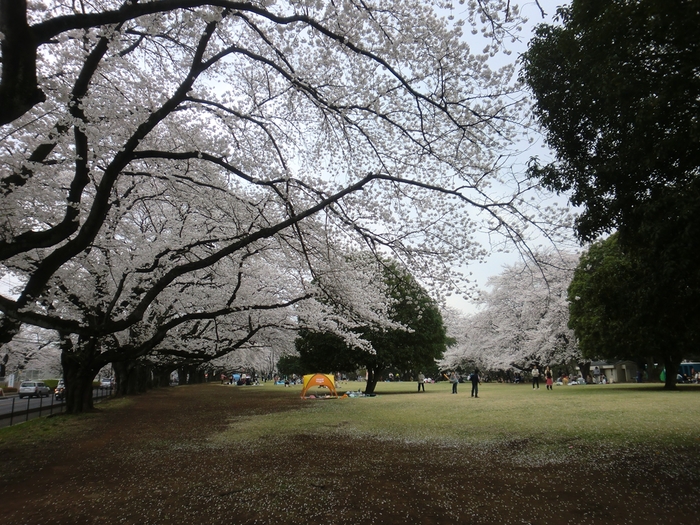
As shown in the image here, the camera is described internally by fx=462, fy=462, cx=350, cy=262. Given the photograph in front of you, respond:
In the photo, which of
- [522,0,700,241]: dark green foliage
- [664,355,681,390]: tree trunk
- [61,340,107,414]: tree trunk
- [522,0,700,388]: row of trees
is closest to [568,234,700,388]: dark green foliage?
[522,0,700,388]: row of trees

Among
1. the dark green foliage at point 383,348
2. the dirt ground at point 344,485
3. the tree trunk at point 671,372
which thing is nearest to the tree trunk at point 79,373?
the dirt ground at point 344,485

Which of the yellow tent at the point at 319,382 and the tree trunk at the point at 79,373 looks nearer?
the tree trunk at the point at 79,373

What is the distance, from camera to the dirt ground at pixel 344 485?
15.6ft

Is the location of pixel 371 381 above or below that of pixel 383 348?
below

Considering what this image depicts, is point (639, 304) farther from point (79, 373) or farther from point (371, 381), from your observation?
point (371, 381)

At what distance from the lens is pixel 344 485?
19.5 feet

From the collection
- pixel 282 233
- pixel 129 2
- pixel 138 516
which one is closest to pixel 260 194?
pixel 282 233

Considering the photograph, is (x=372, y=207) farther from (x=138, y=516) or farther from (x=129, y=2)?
(x=138, y=516)

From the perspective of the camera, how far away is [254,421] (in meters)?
14.2

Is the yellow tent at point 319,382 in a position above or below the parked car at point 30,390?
above

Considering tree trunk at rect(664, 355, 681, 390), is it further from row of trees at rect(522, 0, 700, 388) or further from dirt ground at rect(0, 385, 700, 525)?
dirt ground at rect(0, 385, 700, 525)

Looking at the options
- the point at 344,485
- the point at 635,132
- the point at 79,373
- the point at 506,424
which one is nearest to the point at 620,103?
the point at 635,132

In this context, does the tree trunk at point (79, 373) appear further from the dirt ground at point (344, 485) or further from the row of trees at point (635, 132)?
the row of trees at point (635, 132)

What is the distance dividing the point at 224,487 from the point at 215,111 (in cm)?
575
